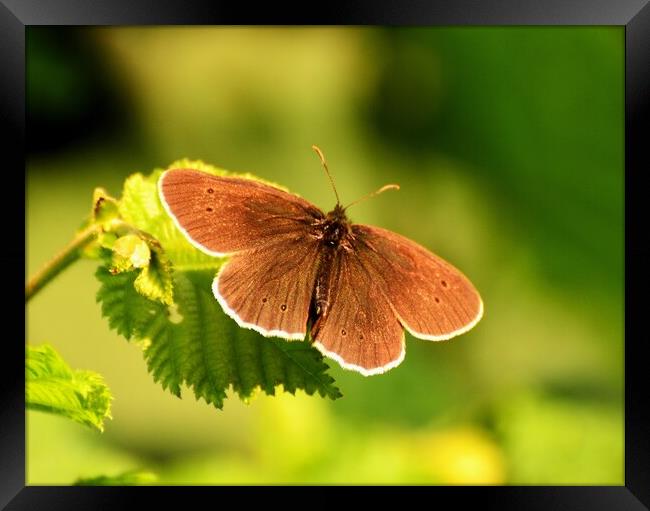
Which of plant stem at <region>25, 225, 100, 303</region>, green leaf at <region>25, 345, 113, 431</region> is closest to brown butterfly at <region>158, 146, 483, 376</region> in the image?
plant stem at <region>25, 225, 100, 303</region>

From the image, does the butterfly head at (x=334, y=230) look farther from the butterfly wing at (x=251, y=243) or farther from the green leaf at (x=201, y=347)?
the green leaf at (x=201, y=347)

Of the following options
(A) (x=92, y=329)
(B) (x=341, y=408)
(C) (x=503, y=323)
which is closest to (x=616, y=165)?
(C) (x=503, y=323)

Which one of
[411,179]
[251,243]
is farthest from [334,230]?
[411,179]

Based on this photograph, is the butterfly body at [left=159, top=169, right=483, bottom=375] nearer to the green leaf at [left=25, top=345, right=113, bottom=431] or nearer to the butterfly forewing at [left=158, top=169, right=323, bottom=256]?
the butterfly forewing at [left=158, top=169, right=323, bottom=256]

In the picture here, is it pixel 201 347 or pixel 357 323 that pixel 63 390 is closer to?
pixel 201 347

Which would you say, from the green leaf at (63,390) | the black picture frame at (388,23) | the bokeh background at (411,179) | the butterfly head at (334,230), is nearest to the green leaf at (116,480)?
the black picture frame at (388,23)

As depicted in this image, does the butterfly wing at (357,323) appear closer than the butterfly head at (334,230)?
Yes
